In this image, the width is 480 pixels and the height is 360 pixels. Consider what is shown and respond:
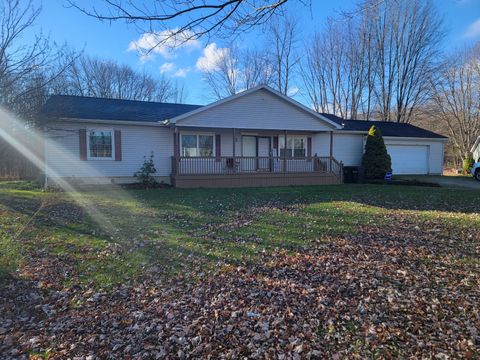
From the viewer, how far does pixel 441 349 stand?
2.60 meters

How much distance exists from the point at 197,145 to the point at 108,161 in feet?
14.8

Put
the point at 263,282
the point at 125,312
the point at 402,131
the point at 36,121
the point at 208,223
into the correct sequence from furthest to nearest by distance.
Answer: the point at 402,131, the point at 36,121, the point at 208,223, the point at 263,282, the point at 125,312

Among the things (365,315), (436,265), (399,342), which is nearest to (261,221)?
(436,265)

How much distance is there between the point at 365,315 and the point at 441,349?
715mm

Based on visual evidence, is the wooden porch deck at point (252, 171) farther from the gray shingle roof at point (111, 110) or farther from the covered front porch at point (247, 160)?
the gray shingle roof at point (111, 110)

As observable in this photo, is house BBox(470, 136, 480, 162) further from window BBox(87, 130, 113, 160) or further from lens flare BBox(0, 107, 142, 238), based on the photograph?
lens flare BBox(0, 107, 142, 238)

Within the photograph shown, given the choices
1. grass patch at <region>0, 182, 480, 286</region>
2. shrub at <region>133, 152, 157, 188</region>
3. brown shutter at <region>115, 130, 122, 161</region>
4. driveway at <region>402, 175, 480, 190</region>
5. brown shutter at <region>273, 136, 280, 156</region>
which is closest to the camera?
grass patch at <region>0, 182, 480, 286</region>

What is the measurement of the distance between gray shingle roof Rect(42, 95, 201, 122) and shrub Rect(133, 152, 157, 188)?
2.14 metres

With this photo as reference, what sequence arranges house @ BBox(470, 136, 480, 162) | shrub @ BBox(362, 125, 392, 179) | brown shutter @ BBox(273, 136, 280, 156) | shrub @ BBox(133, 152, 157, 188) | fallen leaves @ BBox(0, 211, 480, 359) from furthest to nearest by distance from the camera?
house @ BBox(470, 136, 480, 162) < brown shutter @ BBox(273, 136, 280, 156) < shrub @ BBox(362, 125, 392, 179) < shrub @ BBox(133, 152, 157, 188) < fallen leaves @ BBox(0, 211, 480, 359)

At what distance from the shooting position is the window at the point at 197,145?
1568 cm

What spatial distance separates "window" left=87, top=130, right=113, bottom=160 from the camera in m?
13.8

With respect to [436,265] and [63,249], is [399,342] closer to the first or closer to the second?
[436,265]

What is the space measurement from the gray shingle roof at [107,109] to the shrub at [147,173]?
2141 millimetres

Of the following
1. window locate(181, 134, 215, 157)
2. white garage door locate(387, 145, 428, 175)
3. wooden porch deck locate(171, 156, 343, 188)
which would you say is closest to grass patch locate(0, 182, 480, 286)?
wooden porch deck locate(171, 156, 343, 188)
